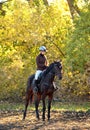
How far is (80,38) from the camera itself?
877 inches

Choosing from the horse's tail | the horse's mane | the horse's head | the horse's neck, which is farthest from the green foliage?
the horse's head

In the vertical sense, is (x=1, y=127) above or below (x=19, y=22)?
below

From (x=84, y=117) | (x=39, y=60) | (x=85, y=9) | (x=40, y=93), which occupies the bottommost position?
(x=84, y=117)

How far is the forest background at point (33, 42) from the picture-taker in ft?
97.2

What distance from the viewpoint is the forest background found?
2964 cm

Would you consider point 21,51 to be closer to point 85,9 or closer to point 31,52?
point 31,52

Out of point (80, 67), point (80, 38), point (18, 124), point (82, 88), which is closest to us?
point (18, 124)

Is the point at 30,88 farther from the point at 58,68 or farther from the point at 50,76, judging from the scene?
the point at 58,68

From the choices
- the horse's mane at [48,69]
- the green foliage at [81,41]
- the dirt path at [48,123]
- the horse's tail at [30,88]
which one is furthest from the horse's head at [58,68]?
the green foliage at [81,41]

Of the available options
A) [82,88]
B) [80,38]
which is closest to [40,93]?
[80,38]

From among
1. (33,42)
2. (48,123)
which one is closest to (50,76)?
(48,123)

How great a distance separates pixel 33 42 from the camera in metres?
32.7

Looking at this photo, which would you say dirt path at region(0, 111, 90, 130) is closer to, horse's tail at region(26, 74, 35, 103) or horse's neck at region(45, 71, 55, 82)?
horse's tail at region(26, 74, 35, 103)

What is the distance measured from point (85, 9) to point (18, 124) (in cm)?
1057
